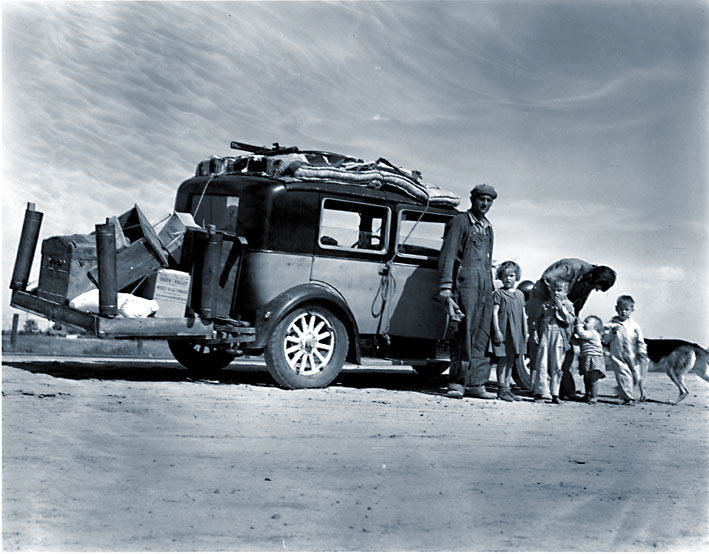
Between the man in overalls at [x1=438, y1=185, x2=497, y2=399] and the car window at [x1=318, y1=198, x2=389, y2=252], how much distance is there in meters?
0.80

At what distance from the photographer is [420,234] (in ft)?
35.4

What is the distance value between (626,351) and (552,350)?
0.99 metres

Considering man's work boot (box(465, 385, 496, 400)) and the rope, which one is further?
the rope

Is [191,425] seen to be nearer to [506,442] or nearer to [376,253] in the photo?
[506,442]

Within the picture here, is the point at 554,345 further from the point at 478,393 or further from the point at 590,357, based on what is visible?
the point at 478,393

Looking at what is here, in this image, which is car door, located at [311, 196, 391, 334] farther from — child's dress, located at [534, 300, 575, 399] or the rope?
child's dress, located at [534, 300, 575, 399]

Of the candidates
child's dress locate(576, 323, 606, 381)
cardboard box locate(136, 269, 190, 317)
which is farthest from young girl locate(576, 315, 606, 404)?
cardboard box locate(136, 269, 190, 317)

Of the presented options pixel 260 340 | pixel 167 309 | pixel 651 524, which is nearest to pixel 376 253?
pixel 260 340

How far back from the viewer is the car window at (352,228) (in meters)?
10.1

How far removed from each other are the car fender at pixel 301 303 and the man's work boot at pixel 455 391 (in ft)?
3.51

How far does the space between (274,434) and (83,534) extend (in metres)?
2.80

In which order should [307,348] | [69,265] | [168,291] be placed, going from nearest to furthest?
[69,265] → [168,291] → [307,348]

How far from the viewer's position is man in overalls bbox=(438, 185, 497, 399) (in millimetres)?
10109

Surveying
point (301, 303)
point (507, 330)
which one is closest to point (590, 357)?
point (507, 330)
